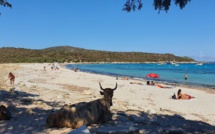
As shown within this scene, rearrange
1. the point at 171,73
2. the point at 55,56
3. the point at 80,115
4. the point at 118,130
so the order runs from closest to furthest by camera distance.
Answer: the point at 118,130 < the point at 80,115 < the point at 171,73 < the point at 55,56

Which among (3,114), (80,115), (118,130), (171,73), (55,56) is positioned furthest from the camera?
(55,56)

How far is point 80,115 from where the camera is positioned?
341 inches

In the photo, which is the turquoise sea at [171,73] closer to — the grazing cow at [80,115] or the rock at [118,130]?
the grazing cow at [80,115]

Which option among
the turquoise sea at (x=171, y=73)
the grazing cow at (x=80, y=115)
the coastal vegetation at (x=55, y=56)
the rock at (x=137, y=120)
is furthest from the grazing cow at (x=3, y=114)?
the coastal vegetation at (x=55, y=56)

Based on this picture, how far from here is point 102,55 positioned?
18112 cm

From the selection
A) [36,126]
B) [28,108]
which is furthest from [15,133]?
[28,108]

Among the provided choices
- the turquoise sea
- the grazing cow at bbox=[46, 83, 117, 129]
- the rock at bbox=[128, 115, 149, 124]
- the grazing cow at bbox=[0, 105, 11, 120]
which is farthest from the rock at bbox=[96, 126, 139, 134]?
the turquoise sea

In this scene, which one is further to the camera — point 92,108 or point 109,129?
point 92,108

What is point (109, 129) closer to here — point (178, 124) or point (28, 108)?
point (178, 124)

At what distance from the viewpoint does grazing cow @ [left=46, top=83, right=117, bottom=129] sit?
335 inches

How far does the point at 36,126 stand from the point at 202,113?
31.8ft

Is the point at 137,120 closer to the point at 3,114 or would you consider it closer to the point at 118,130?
the point at 118,130

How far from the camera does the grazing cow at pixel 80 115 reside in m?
8.52

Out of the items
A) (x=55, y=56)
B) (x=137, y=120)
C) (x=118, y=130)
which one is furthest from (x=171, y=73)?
(x=55, y=56)
